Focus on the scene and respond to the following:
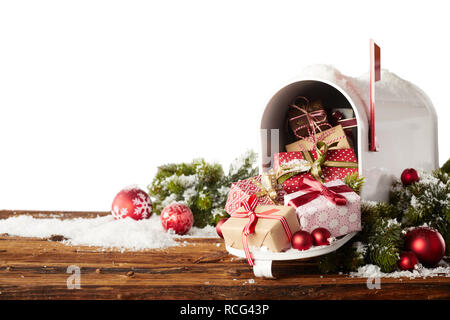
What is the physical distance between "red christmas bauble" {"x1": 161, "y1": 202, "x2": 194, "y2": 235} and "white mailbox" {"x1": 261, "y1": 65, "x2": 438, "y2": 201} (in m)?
0.48

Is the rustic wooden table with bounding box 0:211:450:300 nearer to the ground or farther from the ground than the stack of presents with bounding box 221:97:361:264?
nearer to the ground

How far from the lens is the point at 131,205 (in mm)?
2406

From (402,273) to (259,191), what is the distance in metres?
0.57

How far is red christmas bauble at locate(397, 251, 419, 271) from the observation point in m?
1.47

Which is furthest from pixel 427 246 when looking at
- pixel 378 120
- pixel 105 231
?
pixel 105 231

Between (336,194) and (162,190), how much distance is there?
3.98 feet

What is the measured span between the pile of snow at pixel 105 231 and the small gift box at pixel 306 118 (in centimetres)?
63

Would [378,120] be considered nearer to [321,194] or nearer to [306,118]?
[306,118]

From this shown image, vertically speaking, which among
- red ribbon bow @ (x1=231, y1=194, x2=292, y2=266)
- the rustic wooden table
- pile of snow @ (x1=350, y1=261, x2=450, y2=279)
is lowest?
the rustic wooden table

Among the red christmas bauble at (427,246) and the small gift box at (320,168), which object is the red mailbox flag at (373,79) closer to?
the small gift box at (320,168)

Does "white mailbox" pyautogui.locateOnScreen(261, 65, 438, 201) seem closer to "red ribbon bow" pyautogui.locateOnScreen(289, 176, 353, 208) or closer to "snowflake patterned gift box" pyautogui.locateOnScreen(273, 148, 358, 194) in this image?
"snowflake patterned gift box" pyautogui.locateOnScreen(273, 148, 358, 194)

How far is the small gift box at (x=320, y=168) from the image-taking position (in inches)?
72.5

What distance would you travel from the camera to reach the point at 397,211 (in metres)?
1.94

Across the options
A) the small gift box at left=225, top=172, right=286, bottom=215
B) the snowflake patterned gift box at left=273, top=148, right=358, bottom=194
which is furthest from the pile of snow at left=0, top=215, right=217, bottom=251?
the snowflake patterned gift box at left=273, top=148, right=358, bottom=194
